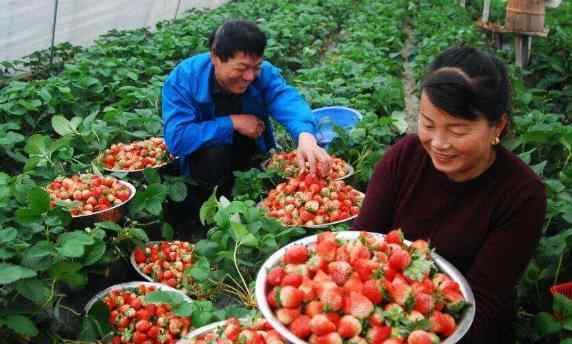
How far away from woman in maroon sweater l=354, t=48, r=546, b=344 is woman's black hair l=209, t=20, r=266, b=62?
1152mm

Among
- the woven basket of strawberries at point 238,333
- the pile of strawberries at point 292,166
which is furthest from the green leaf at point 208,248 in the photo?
the pile of strawberries at point 292,166

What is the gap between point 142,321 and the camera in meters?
2.12

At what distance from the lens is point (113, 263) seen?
8.69 ft

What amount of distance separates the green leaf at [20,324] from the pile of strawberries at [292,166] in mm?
1513

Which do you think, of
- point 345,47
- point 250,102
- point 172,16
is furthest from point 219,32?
point 172,16

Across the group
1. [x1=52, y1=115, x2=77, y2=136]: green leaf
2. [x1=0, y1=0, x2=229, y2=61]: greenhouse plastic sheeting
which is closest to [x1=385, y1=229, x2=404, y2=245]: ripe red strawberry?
[x1=52, y1=115, x2=77, y2=136]: green leaf

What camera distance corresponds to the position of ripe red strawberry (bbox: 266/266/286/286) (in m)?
1.44

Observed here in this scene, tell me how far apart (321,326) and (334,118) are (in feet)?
9.94

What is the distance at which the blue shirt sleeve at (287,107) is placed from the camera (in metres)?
3.03

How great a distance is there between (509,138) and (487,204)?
6.29 ft

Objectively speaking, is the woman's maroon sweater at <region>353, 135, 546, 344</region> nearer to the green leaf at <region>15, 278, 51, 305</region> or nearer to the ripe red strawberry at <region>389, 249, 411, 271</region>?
the ripe red strawberry at <region>389, 249, 411, 271</region>

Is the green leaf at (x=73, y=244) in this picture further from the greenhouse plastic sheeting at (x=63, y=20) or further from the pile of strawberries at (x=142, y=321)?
the greenhouse plastic sheeting at (x=63, y=20)

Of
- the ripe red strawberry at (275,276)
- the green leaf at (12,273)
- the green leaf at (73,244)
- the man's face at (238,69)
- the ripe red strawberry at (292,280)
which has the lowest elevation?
the green leaf at (73,244)

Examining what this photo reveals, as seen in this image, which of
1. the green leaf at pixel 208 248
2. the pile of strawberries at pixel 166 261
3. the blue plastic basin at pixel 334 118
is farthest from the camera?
the blue plastic basin at pixel 334 118
